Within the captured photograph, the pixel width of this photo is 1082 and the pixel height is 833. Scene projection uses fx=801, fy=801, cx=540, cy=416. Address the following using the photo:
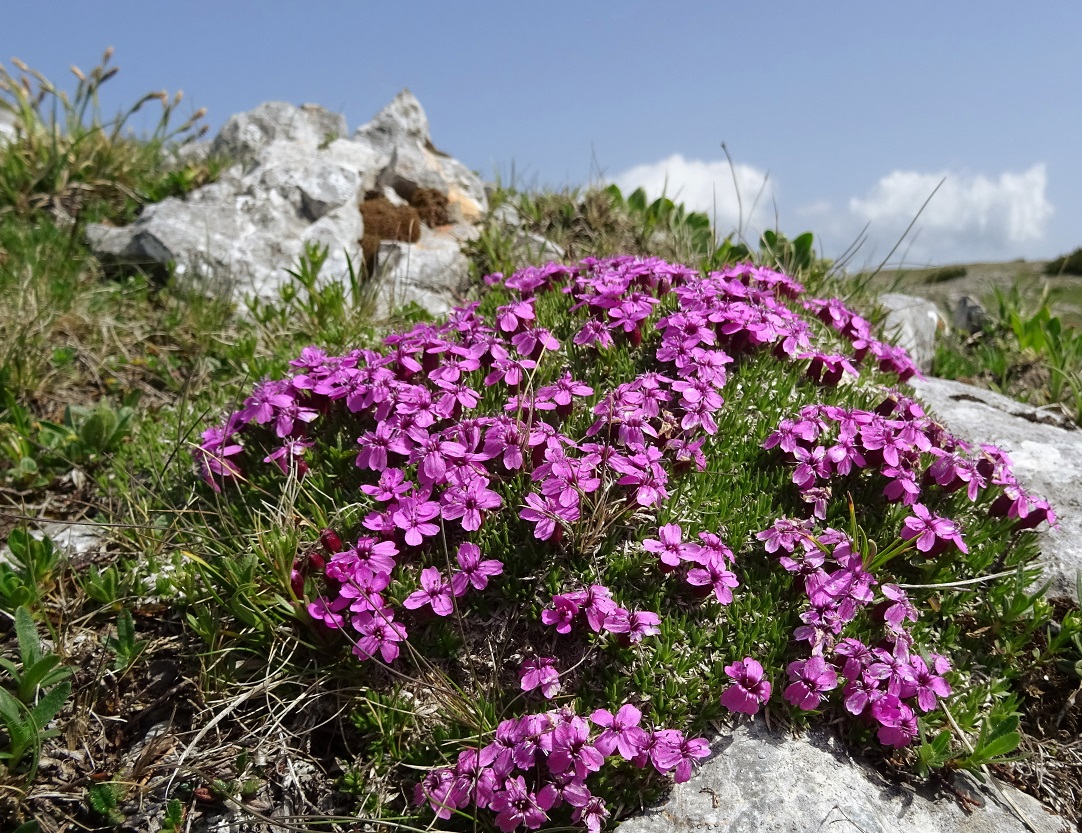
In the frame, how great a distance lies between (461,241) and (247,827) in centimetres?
533

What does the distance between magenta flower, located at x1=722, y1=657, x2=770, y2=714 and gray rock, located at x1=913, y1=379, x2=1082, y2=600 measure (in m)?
1.51

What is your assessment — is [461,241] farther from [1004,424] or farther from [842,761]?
[842,761]

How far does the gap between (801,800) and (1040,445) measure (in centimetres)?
295

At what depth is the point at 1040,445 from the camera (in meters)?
4.53

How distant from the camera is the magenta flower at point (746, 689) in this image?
2729 millimetres

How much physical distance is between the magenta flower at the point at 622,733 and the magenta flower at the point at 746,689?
13.2 inches

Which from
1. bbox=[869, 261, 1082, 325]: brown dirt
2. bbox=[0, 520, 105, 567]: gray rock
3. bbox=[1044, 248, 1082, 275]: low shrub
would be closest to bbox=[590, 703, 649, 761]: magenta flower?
bbox=[0, 520, 105, 567]: gray rock

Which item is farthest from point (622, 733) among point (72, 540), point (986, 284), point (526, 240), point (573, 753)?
point (986, 284)

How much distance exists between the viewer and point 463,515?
119 inches

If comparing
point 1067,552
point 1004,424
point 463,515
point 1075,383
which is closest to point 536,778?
point 463,515

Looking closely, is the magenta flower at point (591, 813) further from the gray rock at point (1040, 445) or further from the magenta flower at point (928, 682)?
the gray rock at point (1040, 445)

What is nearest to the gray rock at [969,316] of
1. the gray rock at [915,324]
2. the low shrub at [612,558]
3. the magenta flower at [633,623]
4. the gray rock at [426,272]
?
the gray rock at [915,324]

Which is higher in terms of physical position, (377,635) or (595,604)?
(595,604)

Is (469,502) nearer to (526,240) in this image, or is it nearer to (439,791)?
(439,791)
